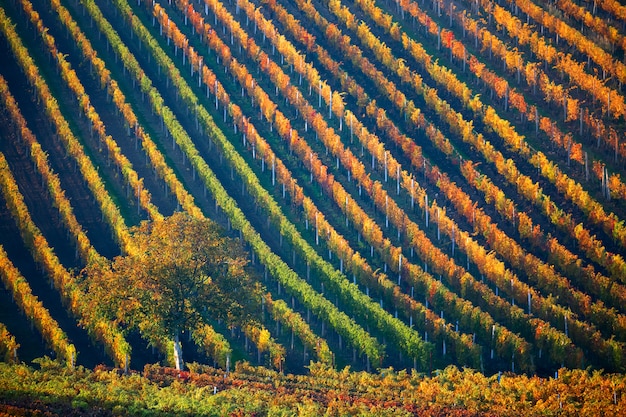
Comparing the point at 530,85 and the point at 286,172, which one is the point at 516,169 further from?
the point at 286,172

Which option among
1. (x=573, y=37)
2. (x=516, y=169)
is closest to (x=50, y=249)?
(x=516, y=169)

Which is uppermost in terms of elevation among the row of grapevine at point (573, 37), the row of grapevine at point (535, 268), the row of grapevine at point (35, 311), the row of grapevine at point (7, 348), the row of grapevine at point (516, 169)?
the row of grapevine at point (573, 37)

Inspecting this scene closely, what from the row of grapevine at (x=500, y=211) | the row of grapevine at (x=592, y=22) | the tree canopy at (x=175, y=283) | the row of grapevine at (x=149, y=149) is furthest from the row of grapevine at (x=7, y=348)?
the row of grapevine at (x=592, y=22)

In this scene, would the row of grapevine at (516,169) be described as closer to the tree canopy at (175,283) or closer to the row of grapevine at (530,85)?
the row of grapevine at (530,85)

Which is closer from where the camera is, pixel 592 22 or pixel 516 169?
pixel 516 169

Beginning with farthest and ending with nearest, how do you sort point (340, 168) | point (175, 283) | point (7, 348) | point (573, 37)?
point (573, 37) → point (340, 168) → point (7, 348) → point (175, 283)

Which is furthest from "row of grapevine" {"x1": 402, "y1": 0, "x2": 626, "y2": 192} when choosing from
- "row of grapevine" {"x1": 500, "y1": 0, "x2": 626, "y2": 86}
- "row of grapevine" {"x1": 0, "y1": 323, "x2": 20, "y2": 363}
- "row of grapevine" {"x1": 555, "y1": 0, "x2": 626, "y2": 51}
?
"row of grapevine" {"x1": 0, "y1": 323, "x2": 20, "y2": 363}

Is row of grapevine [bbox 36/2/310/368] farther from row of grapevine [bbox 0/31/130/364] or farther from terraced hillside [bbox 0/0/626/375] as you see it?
row of grapevine [bbox 0/31/130/364]

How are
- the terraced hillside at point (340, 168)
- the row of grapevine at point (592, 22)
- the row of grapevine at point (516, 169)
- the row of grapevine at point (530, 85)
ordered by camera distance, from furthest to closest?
the row of grapevine at point (592, 22), the row of grapevine at point (530, 85), the row of grapevine at point (516, 169), the terraced hillside at point (340, 168)
